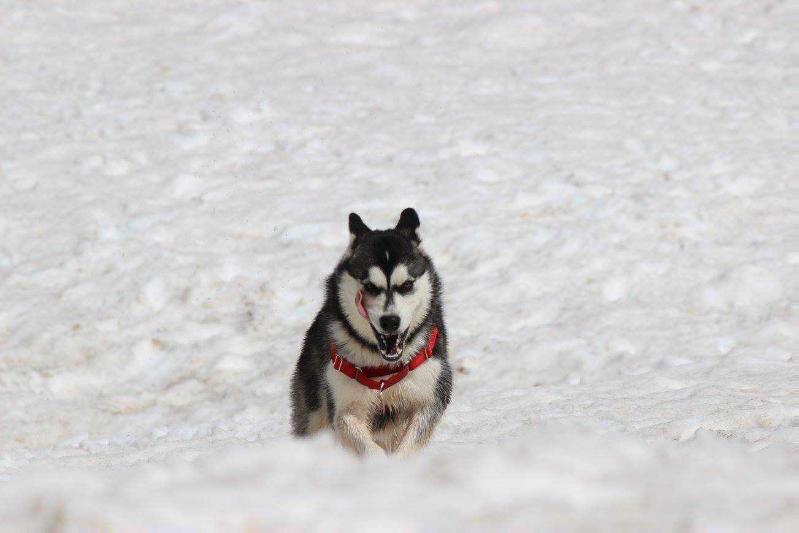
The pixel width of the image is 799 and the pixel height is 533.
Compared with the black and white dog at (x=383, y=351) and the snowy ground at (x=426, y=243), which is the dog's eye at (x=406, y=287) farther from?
the snowy ground at (x=426, y=243)

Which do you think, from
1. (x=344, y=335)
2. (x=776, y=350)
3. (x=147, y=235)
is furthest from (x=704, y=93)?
(x=344, y=335)

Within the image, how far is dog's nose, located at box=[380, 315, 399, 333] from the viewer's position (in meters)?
6.62

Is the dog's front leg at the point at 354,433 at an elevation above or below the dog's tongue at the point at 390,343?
below

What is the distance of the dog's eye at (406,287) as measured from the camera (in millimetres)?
6816

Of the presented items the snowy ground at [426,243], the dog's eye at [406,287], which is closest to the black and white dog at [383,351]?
the dog's eye at [406,287]

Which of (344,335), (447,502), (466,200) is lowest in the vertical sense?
(466,200)

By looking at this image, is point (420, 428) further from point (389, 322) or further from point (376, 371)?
point (389, 322)

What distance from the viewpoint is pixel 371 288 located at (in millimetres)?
6828

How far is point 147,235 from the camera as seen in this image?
12.8 meters

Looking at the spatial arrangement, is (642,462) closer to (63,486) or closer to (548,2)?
(63,486)

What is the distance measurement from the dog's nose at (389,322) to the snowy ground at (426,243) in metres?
1.22

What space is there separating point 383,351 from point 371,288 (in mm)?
440

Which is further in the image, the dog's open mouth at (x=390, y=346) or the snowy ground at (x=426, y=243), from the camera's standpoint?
the dog's open mouth at (x=390, y=346)

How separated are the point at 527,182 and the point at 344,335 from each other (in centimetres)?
756
